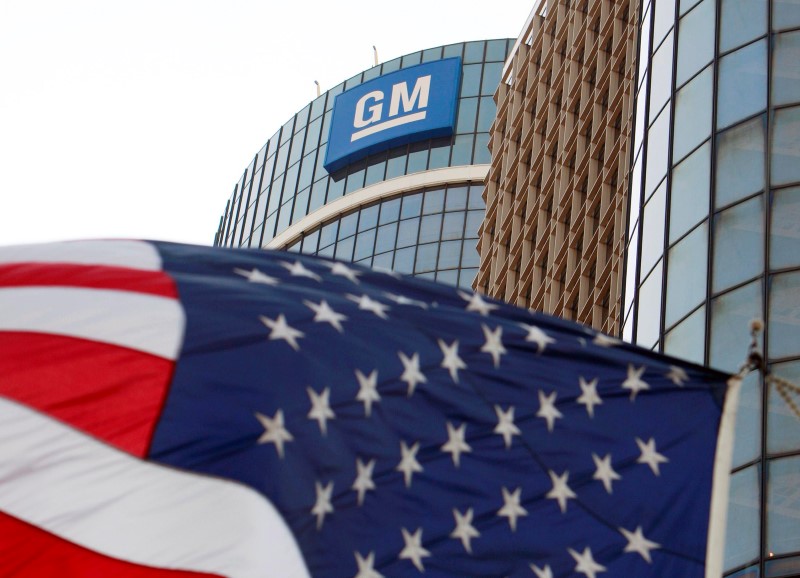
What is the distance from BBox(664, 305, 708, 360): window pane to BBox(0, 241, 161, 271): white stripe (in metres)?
17.6

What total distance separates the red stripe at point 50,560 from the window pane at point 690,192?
2130cm

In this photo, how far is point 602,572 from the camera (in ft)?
35.9

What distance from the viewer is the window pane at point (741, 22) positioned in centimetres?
3111

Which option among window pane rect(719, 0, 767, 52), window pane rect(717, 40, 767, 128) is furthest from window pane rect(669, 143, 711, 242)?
window pane rect(719, 0, 767, 52)

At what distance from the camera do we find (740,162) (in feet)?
97.4

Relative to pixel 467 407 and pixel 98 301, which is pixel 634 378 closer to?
pixel 467 407

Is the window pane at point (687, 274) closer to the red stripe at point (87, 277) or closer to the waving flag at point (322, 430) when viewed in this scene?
the waving flag at point (322, 430)

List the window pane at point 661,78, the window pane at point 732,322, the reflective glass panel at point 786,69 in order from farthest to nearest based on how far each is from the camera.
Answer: the window pane at point 661,78 → the reflective glass panel at point 786,69 → the window pane at point 732,322

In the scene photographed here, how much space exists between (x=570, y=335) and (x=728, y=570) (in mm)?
14785

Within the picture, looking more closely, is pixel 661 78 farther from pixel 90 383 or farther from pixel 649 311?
pixel 90 383

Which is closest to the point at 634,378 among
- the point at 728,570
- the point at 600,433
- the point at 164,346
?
the point at 600,433

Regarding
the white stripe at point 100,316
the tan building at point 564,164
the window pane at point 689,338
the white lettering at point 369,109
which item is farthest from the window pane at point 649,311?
the white lettering at point 369,109

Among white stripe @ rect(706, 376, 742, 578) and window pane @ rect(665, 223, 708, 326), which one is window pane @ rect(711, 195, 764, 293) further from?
white stripe @ rect(706, 376, 742, 578)

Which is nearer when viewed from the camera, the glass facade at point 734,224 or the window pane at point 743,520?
the window pane at point 743,520
